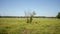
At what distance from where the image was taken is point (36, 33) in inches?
293

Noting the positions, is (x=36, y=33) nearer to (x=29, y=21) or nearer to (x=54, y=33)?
(x=54, y=33)

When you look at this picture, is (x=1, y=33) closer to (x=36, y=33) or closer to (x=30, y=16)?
(x=36, y=33)

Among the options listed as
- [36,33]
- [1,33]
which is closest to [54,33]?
[36,33]

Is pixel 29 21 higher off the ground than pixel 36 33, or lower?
lower

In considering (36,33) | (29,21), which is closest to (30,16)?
(29,21)

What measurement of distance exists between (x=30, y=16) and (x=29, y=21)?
75cm

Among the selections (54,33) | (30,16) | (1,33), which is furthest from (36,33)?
(30,16)

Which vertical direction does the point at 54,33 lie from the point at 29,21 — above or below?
above

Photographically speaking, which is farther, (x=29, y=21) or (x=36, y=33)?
(x=29, y=21)

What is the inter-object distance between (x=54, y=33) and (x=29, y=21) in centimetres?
830

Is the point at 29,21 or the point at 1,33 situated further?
the point at 29,21

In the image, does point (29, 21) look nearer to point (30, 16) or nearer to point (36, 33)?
point (30, 16)

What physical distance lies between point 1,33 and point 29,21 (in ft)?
27.5

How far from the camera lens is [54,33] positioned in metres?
7.43
